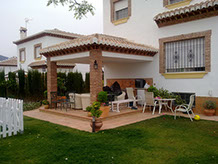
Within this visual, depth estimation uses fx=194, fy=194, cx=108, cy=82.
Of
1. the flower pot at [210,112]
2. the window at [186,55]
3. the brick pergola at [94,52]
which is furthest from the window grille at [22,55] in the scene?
the flower pot at [210,112]

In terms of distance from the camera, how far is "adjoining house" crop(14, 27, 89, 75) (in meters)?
21.0

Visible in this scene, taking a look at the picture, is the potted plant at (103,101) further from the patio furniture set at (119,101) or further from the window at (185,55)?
the window at (185,55)

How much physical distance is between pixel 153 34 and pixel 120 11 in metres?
3.63

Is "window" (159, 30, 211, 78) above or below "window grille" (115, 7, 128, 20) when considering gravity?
below

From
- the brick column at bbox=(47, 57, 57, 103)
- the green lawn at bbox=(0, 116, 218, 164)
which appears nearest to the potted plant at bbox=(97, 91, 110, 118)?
the green lawn at bbox=(0, 116, 218, 164)

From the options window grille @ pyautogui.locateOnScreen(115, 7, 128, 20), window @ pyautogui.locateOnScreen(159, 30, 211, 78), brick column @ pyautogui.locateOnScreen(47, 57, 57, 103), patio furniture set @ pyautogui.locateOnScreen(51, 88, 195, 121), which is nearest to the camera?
window @ pyautogui.locateOnScreen(159, 30, 211, 78)

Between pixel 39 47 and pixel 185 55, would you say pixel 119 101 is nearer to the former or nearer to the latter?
pixel 185 55

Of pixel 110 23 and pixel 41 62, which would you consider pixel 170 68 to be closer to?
pixel 110 23

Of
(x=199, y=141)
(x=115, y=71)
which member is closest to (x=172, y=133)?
(x=199, y=141)

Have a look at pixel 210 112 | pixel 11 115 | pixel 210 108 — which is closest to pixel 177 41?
pixel 210 108

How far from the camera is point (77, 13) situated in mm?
7938

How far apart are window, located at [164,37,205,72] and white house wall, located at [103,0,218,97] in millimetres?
501

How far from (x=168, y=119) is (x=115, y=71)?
5.96 meters

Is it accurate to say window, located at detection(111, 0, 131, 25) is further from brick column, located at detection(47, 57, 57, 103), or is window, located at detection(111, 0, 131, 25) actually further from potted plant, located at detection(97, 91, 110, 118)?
potted plant, located at detection(97, 91, 110, 118)
